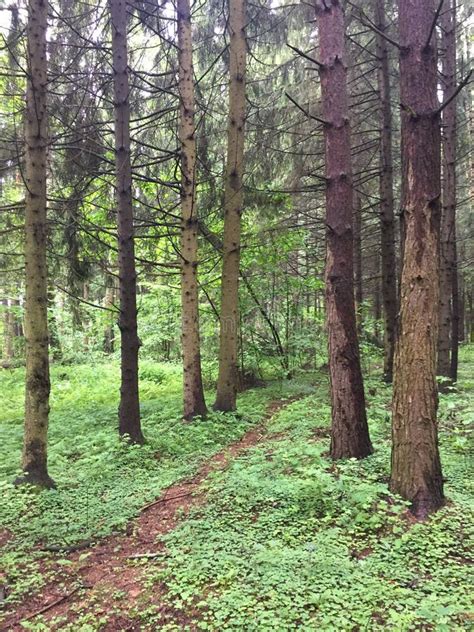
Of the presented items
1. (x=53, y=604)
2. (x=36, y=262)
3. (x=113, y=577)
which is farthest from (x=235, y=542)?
(x=36, y=262)

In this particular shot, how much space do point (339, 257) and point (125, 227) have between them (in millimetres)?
3534

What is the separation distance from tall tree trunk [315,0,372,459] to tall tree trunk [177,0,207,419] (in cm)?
350

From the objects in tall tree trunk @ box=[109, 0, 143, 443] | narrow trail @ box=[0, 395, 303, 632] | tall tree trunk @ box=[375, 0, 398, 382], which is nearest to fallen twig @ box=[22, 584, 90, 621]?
narrow trail @ box=[0, 395, 303, 632]

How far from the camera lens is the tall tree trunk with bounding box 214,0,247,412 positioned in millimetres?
8750

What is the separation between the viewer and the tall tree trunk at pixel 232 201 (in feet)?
28.7

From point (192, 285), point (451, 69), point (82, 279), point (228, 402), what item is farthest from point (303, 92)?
point (228, 402)

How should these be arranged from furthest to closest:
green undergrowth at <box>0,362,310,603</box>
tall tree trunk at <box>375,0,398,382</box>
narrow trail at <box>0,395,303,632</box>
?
tall tree trunk at <box>375,0,398,382</box>, green undergrowth at <box>0,362,310,603</box>, narrow trail at <box>0,395,303,632</box>

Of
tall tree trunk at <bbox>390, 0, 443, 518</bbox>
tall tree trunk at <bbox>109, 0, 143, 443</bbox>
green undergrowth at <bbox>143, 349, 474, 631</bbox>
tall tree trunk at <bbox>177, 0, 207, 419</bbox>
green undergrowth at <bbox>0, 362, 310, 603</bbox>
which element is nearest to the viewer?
green undergrowth at <bbox>143, 349, 474, 631</bbox>

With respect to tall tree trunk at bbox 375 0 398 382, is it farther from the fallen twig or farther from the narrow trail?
the fallen twig

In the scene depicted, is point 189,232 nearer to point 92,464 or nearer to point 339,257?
point 339,257

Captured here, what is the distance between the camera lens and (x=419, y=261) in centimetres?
385

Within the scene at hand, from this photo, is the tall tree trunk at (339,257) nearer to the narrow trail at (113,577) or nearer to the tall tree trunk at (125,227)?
the narrow trail at (113,577)

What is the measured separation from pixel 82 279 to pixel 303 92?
7.66 meters

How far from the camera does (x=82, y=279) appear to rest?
8.88 m
